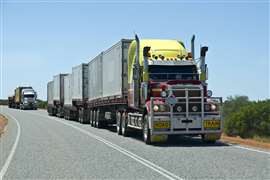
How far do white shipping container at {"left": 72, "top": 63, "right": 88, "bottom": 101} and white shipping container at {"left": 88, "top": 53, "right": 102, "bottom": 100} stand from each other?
3011 millimetres

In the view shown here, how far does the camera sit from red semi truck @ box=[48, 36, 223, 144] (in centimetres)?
1933

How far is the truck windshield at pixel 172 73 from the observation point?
20.8m

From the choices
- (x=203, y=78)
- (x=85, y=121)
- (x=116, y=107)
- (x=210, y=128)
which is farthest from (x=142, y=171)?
(x=85, y=121)

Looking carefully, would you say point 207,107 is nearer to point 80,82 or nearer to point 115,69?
point 115,69

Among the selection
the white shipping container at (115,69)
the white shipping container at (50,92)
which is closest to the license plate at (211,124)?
the white shipping container at (115,69)

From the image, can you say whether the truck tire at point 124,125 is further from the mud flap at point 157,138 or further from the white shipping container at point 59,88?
the white shipping container at point 59,88

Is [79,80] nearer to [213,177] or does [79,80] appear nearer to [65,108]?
[65,108]

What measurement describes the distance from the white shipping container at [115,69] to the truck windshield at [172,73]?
4.09 meters

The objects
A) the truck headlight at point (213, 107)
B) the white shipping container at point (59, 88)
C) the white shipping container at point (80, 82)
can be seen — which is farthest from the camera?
the white shipping container at point (59, 88)

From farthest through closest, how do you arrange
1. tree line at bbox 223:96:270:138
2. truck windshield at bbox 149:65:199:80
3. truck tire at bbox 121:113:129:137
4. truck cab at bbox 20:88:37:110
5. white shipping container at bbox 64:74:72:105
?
truck cab at bbox 20:88:37:110, tree line at bbox 223:96:270:138, white shipping container at bbox 64:74:72:105, truck tire at bbox 121:113:129:137, truck windshield at bbox 149:65:199:80

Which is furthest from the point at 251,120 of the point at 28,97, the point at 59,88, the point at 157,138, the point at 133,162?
the point at 133,162

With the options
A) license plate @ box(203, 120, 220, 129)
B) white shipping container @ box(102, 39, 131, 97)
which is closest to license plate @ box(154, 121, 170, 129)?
license plate @ box(203, 120, 220, 129)

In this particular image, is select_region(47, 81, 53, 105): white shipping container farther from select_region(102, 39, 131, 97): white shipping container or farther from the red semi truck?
the red semi truck

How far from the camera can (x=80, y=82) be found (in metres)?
41.2
